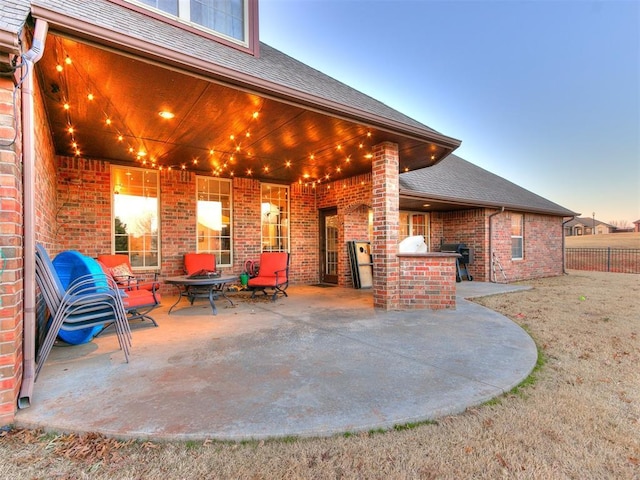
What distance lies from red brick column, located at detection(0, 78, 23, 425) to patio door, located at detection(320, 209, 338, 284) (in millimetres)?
7064

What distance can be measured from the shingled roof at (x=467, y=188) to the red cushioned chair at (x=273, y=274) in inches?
139

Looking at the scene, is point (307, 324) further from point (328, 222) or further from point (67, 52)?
point (328, 222)

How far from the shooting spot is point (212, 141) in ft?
16.9

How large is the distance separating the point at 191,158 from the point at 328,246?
14.4 feet

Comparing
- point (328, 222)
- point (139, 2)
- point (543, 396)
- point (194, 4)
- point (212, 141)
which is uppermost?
point (194, 4)

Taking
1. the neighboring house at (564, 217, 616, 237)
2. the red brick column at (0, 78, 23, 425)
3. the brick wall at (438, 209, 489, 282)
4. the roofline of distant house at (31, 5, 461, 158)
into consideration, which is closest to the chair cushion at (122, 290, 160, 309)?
the red brick column at (0, 78, 23, 425)

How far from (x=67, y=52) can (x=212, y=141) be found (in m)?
2.46

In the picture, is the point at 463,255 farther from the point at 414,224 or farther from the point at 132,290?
the point at 132,290

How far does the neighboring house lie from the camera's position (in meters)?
46.2

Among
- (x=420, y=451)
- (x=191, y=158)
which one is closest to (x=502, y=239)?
(x=191, y=158)

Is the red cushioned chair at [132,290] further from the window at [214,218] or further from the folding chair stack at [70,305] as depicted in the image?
the window at [214,218]

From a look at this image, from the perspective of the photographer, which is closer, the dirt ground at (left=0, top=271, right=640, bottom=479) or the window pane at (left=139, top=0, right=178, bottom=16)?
the dirt ground at (left=0, top=271, right=640, bottom=479)

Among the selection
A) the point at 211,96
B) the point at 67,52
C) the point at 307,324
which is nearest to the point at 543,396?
the point at 307,324

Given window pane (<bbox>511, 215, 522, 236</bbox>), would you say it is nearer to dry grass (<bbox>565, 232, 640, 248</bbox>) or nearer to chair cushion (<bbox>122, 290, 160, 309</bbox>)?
chair cushion (<bbox>122, 290, 160, 309</bbox>)
